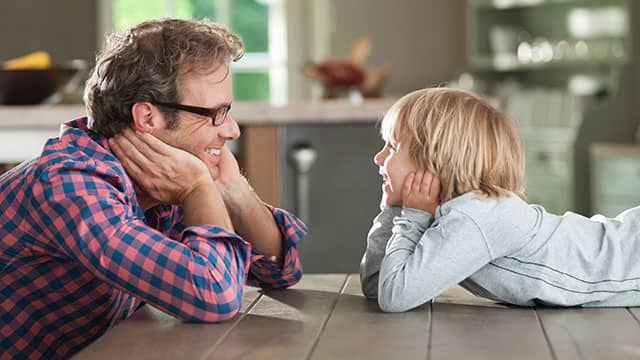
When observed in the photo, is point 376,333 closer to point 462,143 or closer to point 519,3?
point 462,143

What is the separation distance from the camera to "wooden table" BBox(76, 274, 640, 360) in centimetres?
135

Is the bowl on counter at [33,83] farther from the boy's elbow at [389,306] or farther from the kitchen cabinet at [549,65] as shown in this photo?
the kitchen cabinet at [549,65]

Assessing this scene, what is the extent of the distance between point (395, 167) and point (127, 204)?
421 mm

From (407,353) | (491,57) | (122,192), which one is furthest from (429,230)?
(491,57)

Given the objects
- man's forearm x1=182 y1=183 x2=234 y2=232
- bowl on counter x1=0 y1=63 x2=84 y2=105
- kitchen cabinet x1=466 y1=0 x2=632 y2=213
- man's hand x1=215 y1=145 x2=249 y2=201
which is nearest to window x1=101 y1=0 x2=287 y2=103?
kitchen cabinet x1=466 y1=0 x2=632 y2=213

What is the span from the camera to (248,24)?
7.43m

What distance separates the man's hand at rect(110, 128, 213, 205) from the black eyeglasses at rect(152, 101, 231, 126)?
2.3 inches

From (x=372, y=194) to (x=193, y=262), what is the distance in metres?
2.15

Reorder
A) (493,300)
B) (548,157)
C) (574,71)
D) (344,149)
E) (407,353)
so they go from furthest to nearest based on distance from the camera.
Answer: (574,71), (548,157), (344,149), (493,300), (407,353)

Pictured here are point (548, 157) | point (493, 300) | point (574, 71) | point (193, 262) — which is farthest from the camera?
point (574, 71)

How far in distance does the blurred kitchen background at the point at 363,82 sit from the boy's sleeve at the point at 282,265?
1.61m

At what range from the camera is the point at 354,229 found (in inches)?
146

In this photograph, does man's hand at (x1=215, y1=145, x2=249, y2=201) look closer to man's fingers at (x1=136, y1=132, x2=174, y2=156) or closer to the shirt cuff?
the shirt cuff

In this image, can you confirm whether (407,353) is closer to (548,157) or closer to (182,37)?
(182,37)
